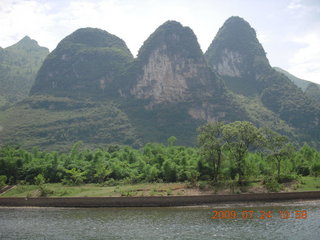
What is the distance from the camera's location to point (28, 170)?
5400cm

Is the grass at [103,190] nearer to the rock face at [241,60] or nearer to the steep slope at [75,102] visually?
the steep slope at [75,102]

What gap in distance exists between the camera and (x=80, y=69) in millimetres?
173250

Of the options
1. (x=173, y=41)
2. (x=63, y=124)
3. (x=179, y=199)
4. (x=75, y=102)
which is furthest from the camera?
(x=173, y=41)

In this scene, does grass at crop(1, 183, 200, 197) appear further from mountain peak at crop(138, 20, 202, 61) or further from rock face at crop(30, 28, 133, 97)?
mountain peak at crop(138, 20, 202, 61)

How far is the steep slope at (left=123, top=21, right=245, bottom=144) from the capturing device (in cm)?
14225

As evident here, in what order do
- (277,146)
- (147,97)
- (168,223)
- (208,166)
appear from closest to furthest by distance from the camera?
(168,223), (277,146), (208,166), (147,97)

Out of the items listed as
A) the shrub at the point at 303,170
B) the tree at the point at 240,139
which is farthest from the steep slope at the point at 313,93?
the tree at the point at 240,139

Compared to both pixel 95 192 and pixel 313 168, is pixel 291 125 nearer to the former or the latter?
pixel 313 168

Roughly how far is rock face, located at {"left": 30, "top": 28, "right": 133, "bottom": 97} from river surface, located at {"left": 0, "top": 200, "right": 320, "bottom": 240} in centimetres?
12772

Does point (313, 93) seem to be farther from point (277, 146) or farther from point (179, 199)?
point (179, 199)

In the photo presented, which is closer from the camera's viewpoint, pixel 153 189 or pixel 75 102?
pixel 153 189
